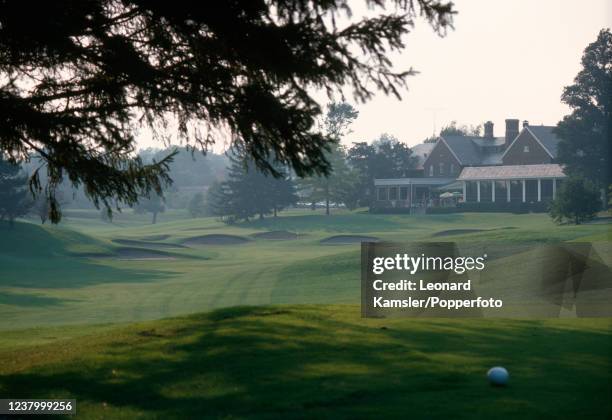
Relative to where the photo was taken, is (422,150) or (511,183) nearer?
(511,183)

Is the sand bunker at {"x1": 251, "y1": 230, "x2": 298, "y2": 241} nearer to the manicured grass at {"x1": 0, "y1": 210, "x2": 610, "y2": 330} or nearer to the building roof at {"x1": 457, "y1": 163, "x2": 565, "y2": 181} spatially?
the manicured grass at {"x1": 0, "y1": 210, "x2": 610, "y2": 330}

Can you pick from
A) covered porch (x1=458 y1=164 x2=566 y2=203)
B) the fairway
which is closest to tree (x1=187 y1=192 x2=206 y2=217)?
covered porch (x1=458 y1=164 x2=566 y2=203)

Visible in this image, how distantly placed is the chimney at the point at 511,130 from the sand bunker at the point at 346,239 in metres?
37.2

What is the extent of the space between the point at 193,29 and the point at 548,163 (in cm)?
8254

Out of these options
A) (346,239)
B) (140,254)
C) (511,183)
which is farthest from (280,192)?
(140,254)

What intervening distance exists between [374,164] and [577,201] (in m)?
48.5

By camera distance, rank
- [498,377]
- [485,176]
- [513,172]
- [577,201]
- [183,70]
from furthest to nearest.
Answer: [485,176]
[513,172]
[577,201]
[183,70]
[498,377]

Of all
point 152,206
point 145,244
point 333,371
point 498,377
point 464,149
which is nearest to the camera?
point 498,377

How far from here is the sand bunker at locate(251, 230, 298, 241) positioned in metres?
81.5

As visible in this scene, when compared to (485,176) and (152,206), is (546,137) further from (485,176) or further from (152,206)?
(152,206)

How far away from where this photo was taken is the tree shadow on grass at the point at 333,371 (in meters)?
10.3

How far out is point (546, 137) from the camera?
9638cm

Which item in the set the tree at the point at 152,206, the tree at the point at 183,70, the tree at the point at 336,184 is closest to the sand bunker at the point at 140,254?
the tree at the point at 336,184

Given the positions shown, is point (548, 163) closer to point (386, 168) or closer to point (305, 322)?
point (386, 168)
